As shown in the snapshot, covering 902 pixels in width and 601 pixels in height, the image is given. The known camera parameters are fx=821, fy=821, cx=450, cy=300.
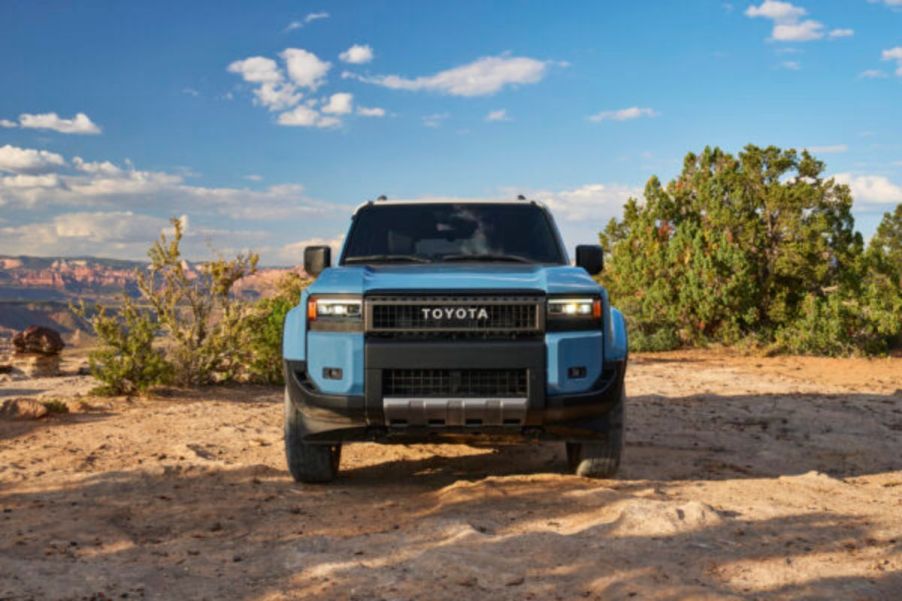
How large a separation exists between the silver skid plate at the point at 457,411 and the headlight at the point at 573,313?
1.88 feet

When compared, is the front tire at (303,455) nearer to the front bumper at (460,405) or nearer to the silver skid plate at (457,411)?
the front bumper at (460,405)

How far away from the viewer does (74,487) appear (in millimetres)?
6266

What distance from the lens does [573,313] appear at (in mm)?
5461

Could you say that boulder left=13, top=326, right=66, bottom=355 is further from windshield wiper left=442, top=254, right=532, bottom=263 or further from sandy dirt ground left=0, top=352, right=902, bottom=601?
windshield wiper left=442, top=254, right=532, bottom=263

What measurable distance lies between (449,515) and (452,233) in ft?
8.73

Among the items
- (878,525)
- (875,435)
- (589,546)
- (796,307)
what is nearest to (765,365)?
(796,307)

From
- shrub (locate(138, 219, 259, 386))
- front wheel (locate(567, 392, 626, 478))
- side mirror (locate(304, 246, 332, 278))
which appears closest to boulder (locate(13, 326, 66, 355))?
shrub (locate(138, 219, 259, 386))

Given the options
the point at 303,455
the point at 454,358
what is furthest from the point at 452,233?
the point at 303,455

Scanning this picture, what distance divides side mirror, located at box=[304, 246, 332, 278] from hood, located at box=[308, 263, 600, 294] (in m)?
0.69

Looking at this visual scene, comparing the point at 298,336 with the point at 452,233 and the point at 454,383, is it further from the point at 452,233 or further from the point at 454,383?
the point at 452,233

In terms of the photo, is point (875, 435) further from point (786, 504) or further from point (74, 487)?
point (74, 487)

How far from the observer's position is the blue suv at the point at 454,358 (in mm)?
5348

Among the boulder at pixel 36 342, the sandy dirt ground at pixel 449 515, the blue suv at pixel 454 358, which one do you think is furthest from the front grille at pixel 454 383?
the boulder at pixel 36 342

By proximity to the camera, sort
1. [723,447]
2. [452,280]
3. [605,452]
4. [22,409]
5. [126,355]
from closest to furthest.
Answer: [452,280] → [605,452] → [723,447] → [22,409] → [126,355]
